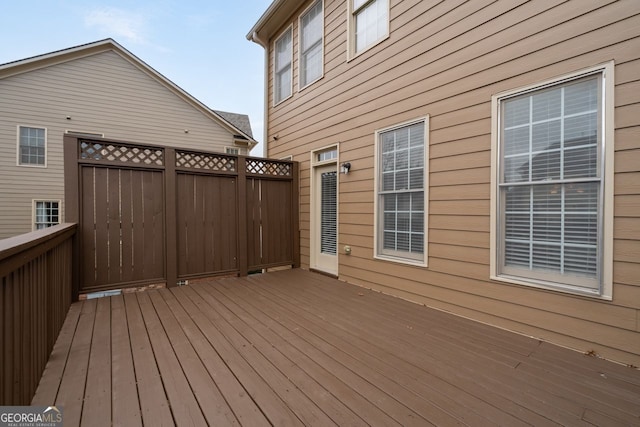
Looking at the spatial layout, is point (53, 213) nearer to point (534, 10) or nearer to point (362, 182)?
point (362, 182)

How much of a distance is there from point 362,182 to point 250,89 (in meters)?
18.7

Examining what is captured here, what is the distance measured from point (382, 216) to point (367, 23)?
114 inches

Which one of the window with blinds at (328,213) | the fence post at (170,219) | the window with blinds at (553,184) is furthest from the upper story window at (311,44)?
the window with blinds at (553,184)

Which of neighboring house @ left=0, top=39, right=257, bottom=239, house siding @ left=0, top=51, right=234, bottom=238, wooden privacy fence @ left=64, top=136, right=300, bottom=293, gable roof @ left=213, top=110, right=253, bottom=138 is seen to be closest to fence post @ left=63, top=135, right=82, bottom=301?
wooden privacy fence @ left=64, top=136, right=300, bottom=293

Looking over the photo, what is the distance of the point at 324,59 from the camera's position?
4855mm

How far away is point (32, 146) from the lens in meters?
7.41

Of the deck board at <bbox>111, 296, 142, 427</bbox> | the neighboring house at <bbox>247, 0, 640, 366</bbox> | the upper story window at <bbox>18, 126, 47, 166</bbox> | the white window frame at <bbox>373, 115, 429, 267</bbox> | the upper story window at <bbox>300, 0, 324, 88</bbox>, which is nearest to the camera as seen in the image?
the deck board at <bbox>111, 296, 142, 427</bbox>

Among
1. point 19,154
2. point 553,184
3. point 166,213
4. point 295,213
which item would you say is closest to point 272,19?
point 295,213

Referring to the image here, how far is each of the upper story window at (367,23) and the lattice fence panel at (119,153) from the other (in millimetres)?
3432

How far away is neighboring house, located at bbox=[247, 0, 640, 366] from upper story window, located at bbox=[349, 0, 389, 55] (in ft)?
0.07

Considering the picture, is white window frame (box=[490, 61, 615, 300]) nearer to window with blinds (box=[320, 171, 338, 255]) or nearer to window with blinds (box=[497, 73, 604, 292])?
window with blinds (box=[497, 73, 604, 292])

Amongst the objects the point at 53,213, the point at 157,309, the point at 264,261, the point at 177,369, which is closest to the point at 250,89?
the point at 53,213

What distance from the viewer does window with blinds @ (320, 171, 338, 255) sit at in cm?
475

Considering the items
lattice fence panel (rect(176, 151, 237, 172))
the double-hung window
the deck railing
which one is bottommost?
the deck railing
